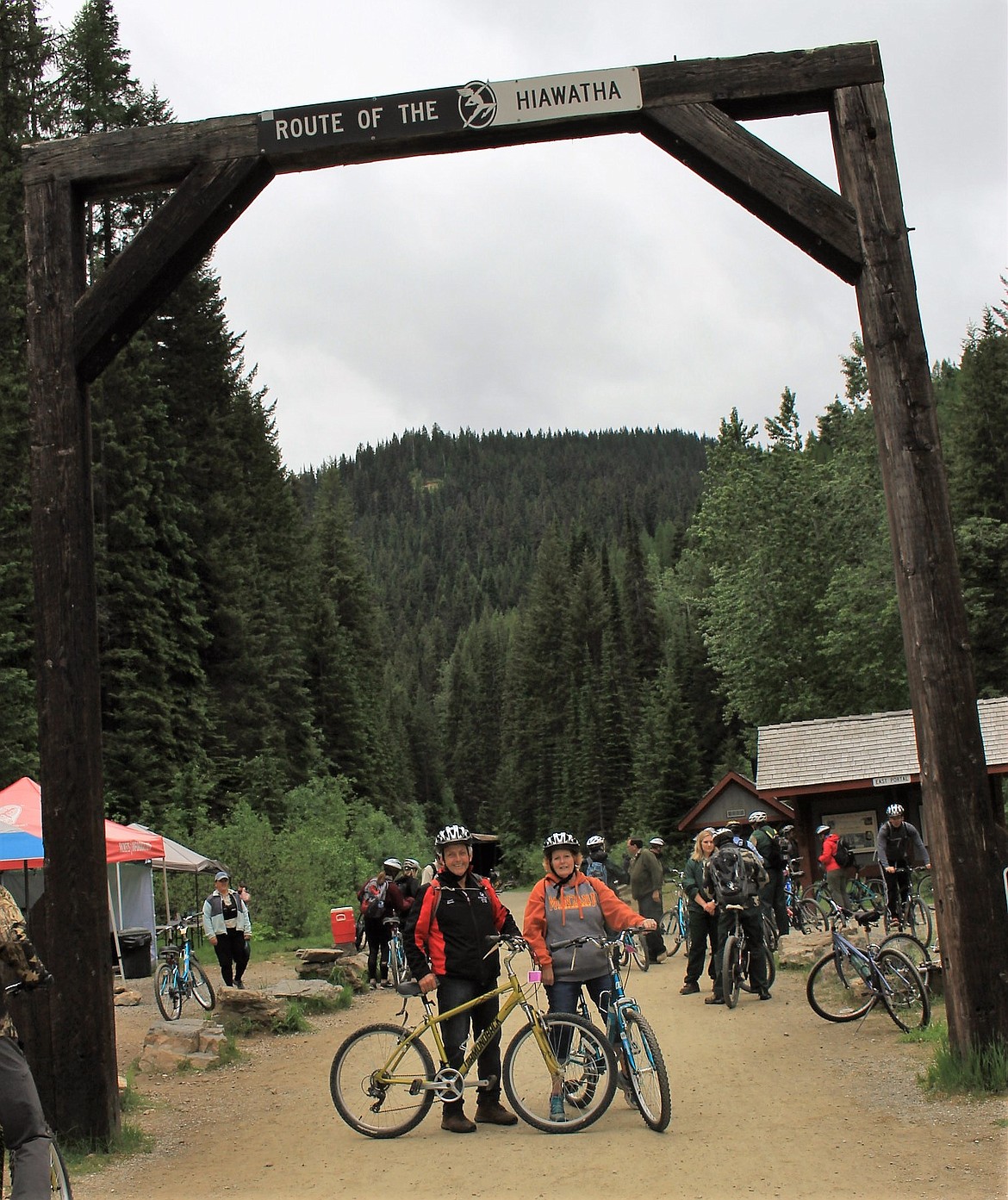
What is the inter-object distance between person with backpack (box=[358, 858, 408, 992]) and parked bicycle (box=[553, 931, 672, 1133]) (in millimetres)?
10273

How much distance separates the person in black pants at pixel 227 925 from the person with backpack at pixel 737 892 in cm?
640

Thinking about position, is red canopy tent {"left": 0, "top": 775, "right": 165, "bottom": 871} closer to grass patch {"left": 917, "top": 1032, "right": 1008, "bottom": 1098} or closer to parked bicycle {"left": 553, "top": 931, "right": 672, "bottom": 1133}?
parked bicycle {"left": 553, "top": 931, "right": 672, "bottom": 1133}

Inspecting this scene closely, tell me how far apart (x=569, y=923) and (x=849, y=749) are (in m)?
20.2

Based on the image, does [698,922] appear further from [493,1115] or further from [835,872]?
[493,1115]

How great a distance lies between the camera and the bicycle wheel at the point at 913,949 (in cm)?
1071

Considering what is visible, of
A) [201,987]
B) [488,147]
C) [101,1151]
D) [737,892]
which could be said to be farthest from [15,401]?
[101,1151]

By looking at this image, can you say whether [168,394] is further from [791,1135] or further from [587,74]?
[791,1135]

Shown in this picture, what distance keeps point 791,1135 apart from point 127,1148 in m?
3.99

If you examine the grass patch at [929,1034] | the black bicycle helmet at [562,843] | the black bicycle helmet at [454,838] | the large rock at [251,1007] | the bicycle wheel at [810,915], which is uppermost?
the black bicycle helmet at [454,838]

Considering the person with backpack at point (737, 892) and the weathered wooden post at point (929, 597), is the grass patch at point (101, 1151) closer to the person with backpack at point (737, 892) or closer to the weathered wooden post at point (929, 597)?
the weathered wooden post at point (929, 597)

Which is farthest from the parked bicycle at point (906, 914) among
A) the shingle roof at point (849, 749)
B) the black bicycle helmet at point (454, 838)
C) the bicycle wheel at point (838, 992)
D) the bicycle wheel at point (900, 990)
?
the shingle roof at point (849, 749)

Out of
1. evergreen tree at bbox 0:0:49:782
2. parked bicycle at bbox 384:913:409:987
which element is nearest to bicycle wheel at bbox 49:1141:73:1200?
parked bicycle at bbox 384:913:409:987

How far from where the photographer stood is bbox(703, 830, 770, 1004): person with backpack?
13219 millimetres

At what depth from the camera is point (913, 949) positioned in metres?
11.8
